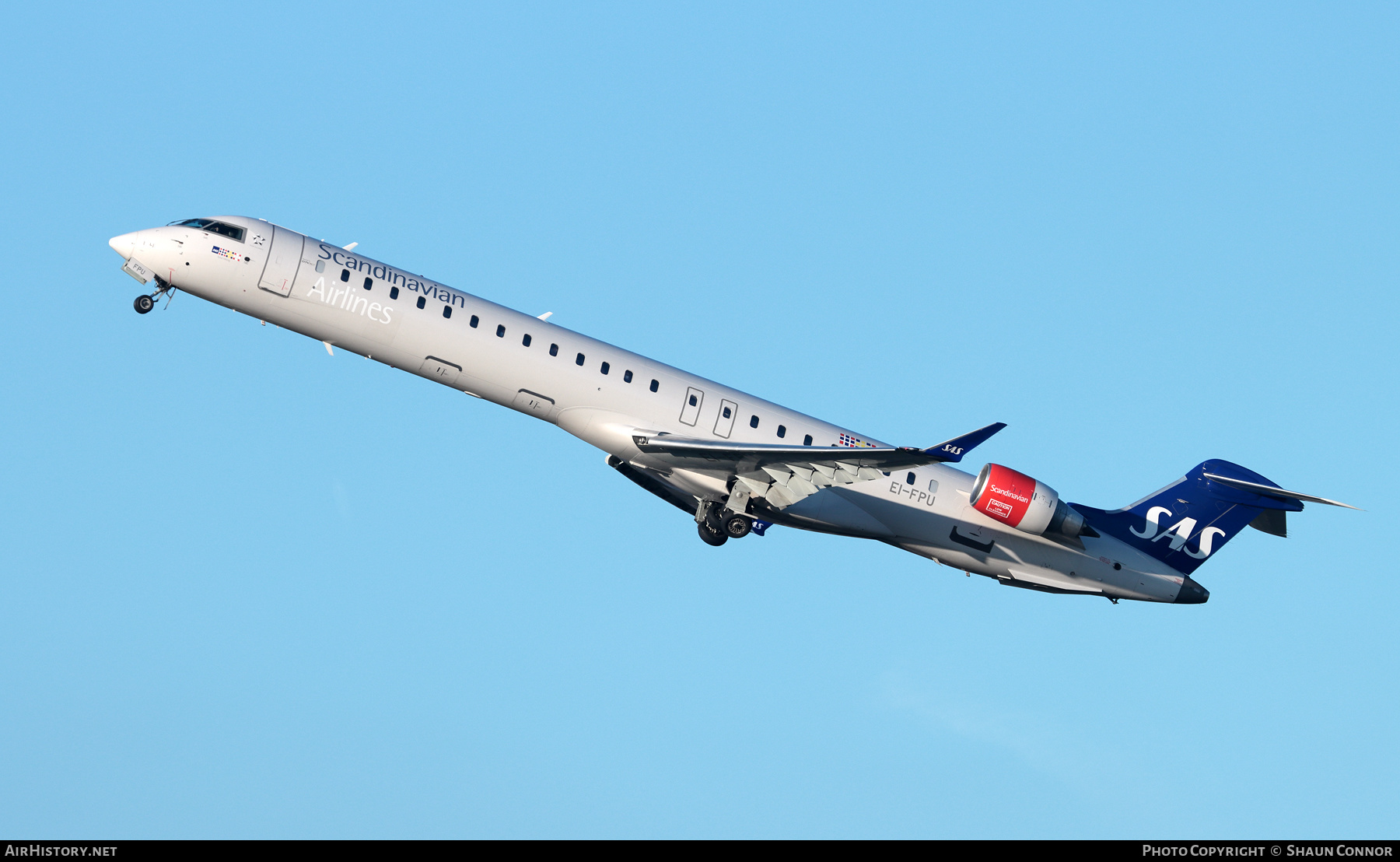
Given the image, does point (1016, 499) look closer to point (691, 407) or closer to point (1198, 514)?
point (1198, 514)

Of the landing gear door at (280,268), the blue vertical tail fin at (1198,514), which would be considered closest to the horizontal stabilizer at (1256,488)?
the blue vertical tail fin at (1198,514)

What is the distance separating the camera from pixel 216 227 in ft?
95.8

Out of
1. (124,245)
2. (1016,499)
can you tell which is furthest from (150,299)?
(1016,499)

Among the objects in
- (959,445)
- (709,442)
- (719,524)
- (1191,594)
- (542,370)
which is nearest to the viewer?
(959,445)

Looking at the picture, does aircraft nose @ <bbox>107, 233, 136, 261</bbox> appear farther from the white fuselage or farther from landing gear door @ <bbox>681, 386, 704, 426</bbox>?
landing gear door @ <bbox>681, 386, 704, 426</bbox>

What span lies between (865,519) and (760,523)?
2299 mm

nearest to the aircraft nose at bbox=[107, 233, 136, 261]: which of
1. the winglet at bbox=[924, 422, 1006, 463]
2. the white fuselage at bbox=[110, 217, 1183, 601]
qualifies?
the white fuselage at bbox=[110, 217, 1183, 601]

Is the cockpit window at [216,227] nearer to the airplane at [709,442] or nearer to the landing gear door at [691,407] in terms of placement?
the airplane at [709,442]

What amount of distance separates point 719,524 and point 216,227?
1199cm

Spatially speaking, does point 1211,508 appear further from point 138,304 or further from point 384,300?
point 138,304

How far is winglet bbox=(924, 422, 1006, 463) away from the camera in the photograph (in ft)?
86.7

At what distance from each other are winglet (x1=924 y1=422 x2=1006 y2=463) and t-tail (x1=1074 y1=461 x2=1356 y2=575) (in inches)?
354
